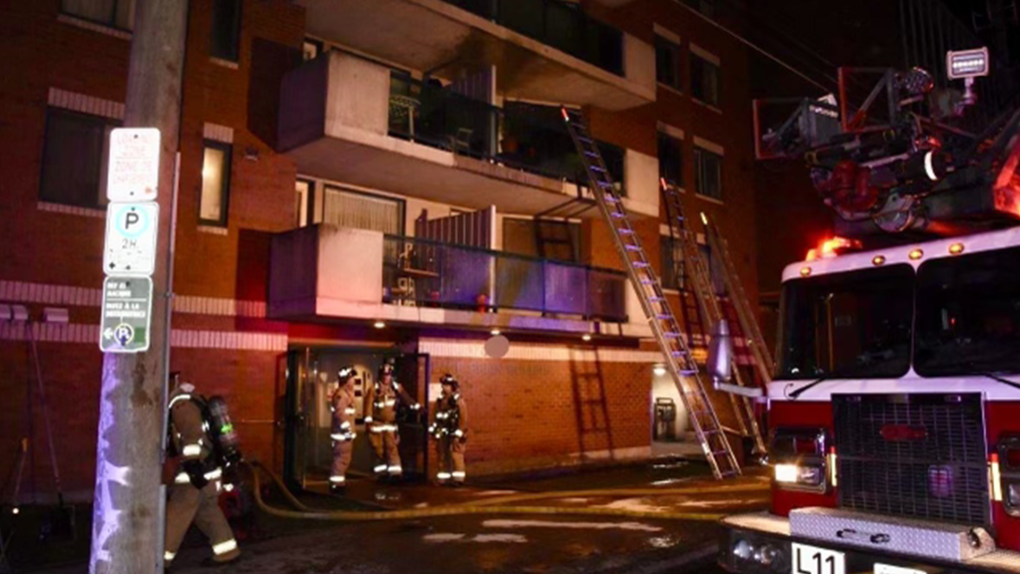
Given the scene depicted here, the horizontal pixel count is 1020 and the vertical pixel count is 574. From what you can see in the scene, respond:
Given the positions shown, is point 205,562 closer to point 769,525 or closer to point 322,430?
point 769,525

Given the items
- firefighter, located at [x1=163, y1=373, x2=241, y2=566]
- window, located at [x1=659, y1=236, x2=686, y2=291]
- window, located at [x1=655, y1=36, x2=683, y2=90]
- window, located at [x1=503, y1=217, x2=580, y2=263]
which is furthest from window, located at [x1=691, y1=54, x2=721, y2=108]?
firefighter, located at [x1=163, y1=373, x2=241, y2=566]

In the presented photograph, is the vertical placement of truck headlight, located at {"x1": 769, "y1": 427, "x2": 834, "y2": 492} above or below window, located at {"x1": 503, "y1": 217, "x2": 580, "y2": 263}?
below

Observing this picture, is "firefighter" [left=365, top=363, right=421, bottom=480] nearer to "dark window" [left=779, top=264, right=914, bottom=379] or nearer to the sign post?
the sign post

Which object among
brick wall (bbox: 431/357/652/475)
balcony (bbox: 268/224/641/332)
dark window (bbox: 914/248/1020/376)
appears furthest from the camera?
brick wall (bbox: 431/357/652/475)

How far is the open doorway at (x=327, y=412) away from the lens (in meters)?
12.2

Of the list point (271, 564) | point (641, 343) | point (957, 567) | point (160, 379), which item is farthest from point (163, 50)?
point (641, 343)

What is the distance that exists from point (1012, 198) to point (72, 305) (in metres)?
10.2

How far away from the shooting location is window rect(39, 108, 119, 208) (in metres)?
10.5

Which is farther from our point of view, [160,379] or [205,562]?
[205,562]

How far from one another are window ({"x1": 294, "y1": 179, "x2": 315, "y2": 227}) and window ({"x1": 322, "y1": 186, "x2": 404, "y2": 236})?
25 cm

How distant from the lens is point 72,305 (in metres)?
10.4

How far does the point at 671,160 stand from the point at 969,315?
50.1ft

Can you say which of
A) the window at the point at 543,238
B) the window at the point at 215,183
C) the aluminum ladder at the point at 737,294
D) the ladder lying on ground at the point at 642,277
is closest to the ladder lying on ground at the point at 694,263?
the aluminum ladder at the point at 737,294

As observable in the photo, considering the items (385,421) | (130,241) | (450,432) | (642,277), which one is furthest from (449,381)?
Answer: (130,241)
